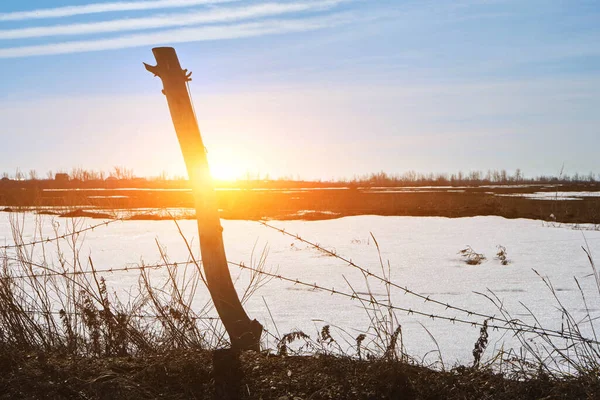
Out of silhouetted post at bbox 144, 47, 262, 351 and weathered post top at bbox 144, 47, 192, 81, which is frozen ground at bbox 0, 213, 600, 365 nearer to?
silhouetted post at bbox 144, 47, 262, 351

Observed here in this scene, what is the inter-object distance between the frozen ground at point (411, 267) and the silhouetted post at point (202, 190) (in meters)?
0.65

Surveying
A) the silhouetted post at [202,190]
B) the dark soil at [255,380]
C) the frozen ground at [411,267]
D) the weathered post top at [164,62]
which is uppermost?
the weathered post top at [164,62]

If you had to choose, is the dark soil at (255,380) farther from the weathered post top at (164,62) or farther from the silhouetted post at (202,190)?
the weathered post top at (164,62)

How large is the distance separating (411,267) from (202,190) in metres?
6.09

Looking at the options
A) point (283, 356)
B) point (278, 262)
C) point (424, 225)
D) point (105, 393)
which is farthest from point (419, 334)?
point (424, 225)

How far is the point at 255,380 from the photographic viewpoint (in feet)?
10.3

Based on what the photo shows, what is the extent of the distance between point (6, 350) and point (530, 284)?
640cm

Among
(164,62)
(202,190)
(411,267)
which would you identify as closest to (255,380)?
(202,190)

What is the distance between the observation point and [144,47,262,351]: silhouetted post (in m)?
3.67

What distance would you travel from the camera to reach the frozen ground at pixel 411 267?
542 cm

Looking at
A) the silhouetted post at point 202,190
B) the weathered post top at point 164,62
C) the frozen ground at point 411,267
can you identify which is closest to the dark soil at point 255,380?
the silhouetted post at point 202,190

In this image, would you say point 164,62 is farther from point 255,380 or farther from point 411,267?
point 411,267

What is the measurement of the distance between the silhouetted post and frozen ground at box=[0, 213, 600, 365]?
654 mm

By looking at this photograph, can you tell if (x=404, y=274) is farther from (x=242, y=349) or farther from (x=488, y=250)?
(x=242, y=349)
